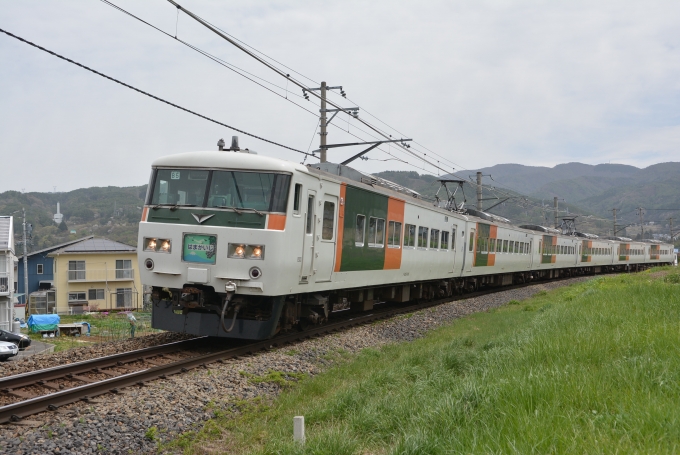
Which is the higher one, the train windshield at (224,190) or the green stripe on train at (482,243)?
the train windshield at (224,190)

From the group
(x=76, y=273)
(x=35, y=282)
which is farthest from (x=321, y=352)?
(x=35, y=282)

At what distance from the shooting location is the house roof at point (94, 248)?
54.3 metres

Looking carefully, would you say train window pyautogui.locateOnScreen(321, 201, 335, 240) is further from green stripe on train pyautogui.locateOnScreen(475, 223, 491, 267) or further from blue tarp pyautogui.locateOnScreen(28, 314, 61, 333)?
blue tarp pyautogui.locateOnScreen(28, 314, 61, 333)

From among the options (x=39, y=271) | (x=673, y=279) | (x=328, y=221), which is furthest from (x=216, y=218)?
(x=39, y=271)

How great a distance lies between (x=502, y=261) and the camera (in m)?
27.0

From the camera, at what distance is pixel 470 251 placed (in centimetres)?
2233

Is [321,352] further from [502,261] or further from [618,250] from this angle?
[618,250]

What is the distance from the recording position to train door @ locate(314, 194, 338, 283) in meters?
10.8

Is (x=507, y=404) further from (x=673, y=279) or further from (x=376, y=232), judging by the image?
(x=673, y=279)

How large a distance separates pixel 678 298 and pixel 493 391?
21.5 feet

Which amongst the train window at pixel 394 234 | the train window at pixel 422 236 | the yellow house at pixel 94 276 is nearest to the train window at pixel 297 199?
the train window at pixel 394 234

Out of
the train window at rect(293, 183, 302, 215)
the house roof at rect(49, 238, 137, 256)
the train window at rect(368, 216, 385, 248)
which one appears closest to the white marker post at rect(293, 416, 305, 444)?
the train window at rect(293, 183, 302, 215)

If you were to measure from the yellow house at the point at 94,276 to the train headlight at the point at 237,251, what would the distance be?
160 feet

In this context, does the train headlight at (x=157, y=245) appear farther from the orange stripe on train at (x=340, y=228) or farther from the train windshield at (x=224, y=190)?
the orange stripe on train at (x=340, y=228)
